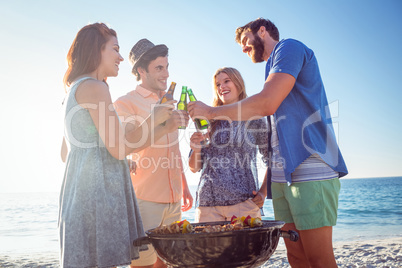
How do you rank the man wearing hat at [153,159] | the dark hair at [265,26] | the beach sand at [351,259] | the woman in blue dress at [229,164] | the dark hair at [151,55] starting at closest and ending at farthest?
the dark hair at [265,26] < the man wearing hat at [153,159] < the woman in blue dress at [229,164] < the dark hair at [151,55] < the beach sand at [351,259]

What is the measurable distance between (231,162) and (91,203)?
178 cm

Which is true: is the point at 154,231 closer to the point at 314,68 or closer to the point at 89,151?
the point at 89,151

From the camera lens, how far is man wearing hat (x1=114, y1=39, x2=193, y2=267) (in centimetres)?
319

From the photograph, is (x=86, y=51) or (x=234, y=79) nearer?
(x=86, y=51)

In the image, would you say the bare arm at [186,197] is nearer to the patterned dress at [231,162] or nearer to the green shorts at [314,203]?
the patterned dress at [231,162]

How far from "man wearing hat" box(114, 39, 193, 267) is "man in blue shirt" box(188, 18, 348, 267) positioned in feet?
3.28

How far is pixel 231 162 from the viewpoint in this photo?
3.42 meters

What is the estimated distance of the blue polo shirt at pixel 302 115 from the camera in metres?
2.26

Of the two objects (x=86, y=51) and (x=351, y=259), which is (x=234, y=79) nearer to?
(x=86, y=51)

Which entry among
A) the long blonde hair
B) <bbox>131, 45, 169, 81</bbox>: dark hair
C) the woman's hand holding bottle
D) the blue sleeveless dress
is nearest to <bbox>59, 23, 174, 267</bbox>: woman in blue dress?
the blue sleeveless dress

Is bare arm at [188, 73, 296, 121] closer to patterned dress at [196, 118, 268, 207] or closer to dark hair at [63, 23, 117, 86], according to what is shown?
dark hair at [63, 23, 117, 86]

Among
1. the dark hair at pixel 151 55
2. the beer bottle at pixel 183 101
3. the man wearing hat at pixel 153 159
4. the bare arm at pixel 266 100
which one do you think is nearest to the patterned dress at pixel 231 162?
the man wearing hat at pixel 153 159

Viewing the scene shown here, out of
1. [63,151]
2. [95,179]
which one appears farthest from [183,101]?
[95,179]

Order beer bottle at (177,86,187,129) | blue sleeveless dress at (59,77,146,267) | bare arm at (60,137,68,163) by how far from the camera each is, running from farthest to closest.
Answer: beer bottle at (177,86,187,129), bare arm at (60,137,68,163), blue sleeveless dress at (59,77,146,267)
